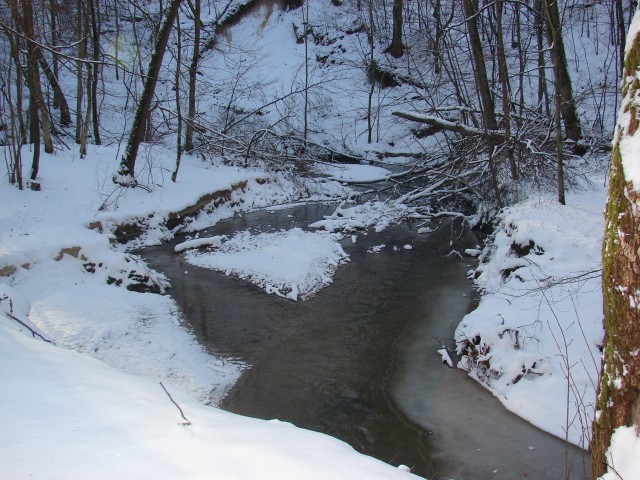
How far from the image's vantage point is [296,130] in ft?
70.1

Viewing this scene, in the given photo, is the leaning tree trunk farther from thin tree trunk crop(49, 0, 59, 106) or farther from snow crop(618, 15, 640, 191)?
thin tree trunk crop(49, 0, 59, 106)

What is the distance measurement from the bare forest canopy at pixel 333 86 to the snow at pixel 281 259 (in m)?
3.36

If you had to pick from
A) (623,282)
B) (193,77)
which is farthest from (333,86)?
(623,282)

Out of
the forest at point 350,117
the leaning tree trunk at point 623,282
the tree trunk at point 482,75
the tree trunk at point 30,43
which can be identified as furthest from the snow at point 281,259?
the leaning tree trunk at point 623,282

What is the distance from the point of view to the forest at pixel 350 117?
323 inches

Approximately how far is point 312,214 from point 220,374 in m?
8.34

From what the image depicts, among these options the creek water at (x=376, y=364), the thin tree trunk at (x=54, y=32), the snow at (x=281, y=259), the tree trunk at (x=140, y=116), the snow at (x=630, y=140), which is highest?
the thin tree trunk at (x=54, y=32)

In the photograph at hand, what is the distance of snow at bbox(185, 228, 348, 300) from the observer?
8812 millimetres

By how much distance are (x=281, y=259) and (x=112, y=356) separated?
13.4 ft

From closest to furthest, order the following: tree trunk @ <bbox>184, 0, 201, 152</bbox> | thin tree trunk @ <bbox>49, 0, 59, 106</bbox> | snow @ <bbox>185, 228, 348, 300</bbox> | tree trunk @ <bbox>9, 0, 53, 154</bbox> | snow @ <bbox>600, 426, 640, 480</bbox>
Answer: snow @ <bbox>600, 426, 640, 480</bbox> → snow @ <bbox>185, 228, 348, 300</bbox> → tree trunk @ <bbox>9, 0, 53, 154</bbox> → thin tree trunk @ <bbox>49, 0, 59, 106</bbox> → tree trunk @ <bbox>184, 0, 201, 152</bbox>

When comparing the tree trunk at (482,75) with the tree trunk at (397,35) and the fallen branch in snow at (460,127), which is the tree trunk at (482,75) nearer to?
the fallen branch in snow at (460,127)

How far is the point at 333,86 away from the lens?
26.0 meters

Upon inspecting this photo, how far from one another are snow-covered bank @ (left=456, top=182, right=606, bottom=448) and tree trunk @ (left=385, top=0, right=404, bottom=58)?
20.7 meters

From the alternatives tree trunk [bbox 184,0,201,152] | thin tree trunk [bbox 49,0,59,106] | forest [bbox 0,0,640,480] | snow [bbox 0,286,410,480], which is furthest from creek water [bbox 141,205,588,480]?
thin tree trunk [bbox 49,0,59,106]
